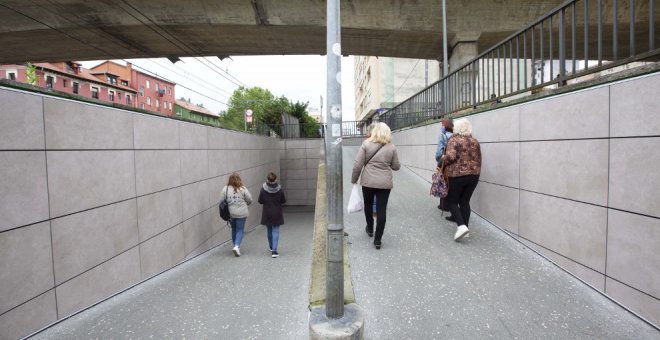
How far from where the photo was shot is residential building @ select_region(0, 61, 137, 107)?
32062mm

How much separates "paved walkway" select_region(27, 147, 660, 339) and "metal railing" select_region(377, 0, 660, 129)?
2.08 metres

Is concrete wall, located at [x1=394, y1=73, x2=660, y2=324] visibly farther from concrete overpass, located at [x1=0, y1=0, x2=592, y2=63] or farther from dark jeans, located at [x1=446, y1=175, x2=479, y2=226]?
concrete overpass, located at [x1=0, y1=0, x2=592, y2=63]

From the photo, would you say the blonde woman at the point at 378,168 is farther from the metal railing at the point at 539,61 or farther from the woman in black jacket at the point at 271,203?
the woman in black jacket at the point at 271,203

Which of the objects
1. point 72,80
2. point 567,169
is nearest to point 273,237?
point 567,169

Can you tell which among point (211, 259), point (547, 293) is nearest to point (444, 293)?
point (547, 293)

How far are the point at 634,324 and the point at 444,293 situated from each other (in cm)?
142

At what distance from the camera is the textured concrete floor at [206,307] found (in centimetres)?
368

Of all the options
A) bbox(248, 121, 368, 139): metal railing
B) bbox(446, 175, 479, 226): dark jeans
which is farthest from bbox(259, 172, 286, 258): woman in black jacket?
bbox(248, 121, 368, 139): metal railing

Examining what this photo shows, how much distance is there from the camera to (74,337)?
11.5ft

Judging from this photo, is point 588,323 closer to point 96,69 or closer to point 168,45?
point 168,45

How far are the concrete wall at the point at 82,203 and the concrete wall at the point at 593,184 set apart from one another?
5.15 metres

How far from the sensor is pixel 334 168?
120 inches

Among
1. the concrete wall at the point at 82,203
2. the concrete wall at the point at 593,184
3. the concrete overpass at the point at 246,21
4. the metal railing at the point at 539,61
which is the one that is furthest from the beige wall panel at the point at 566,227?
the concrete overpass at the point at 246,21

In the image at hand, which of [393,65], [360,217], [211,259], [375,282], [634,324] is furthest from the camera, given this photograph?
[393,65]
